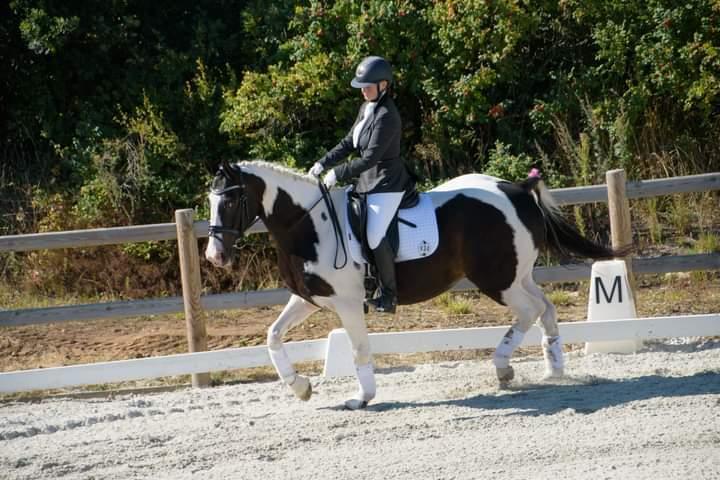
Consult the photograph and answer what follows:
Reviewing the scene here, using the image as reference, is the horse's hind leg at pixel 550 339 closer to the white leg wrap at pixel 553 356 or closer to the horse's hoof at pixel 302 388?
the white leg wrap at pixel 553 356

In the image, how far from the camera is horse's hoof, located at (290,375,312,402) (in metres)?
7.47

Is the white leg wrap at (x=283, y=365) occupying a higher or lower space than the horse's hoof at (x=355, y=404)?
higher

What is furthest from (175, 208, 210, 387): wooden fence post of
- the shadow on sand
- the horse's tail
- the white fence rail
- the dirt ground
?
the horse's tail

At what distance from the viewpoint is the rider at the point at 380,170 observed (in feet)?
23.3

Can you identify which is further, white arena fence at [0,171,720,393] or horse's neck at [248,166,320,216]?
white arena fence at [0,171,720,393]

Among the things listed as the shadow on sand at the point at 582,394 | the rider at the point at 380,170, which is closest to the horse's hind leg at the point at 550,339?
the shadow on sand at the point at 582,394

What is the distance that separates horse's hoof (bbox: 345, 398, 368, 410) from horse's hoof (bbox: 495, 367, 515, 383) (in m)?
1.09

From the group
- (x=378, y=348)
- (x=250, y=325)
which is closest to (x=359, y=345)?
(x=378, y=348)

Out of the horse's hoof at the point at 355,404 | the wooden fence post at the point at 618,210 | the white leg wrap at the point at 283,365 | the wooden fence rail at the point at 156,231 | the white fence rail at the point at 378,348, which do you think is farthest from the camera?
the wooden fence post at the point at 618,210

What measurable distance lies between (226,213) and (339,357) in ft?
6.54

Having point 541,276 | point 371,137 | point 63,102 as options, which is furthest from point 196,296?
point 63,102

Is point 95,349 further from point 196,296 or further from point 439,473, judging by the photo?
point 439,473

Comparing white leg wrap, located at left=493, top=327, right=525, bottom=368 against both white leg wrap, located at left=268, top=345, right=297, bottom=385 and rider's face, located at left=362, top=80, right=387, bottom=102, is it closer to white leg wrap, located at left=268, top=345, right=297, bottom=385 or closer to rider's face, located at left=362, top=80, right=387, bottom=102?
white leg wrap, located at left=268, top=345, right=297, bottom=385

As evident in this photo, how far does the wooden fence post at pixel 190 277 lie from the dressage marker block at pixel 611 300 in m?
3.45
